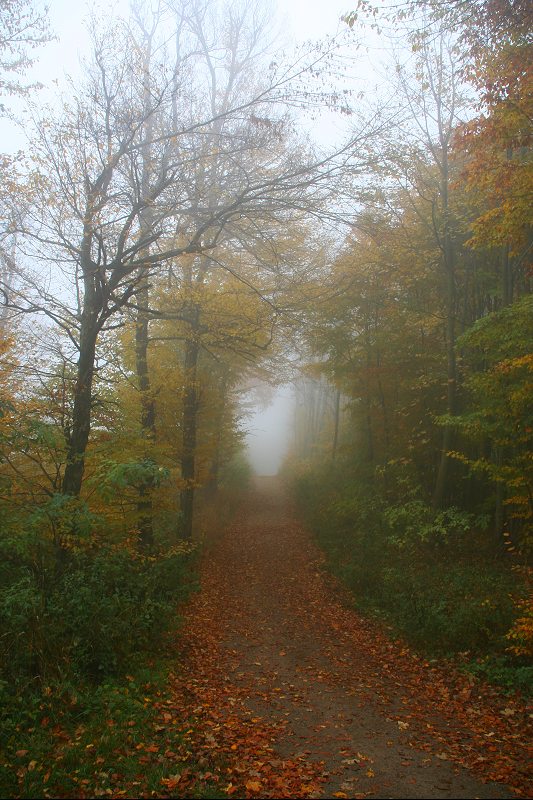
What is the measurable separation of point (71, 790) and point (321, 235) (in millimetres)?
12386

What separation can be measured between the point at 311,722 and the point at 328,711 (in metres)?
0.36

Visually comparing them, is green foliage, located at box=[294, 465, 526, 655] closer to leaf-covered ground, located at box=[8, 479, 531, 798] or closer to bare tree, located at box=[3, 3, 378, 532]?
leaf-covered ground, located at box=[8, 479, 531, 798]

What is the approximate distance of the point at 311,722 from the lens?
559 centimetres

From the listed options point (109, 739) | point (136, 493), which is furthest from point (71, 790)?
point (136, 493)

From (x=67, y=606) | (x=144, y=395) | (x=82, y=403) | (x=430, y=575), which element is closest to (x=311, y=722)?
(x=67, y=606)

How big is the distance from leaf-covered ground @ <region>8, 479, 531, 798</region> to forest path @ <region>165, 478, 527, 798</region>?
2cm

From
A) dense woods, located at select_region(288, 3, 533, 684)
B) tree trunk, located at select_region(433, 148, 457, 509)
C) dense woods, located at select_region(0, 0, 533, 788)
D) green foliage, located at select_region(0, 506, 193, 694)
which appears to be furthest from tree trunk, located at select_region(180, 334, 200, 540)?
tree trunk, located at select_region(433, 148, 457, 509)

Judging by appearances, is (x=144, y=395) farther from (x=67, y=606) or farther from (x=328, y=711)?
(x=328, y=711)

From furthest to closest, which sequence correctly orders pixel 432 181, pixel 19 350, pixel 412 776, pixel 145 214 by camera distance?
pixel 432 181 < pixel 19 350 < pixel 145 214 < pixel 412 776

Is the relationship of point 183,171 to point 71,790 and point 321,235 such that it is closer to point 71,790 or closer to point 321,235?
point 321,235

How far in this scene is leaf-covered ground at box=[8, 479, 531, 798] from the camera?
14.1 ft

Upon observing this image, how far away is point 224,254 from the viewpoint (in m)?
12.3

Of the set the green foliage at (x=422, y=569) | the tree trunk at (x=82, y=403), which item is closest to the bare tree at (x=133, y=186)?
the tree trunk at (x=82, y=403)

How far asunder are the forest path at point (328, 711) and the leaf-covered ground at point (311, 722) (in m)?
0.02
